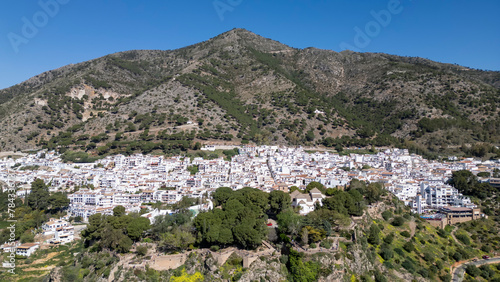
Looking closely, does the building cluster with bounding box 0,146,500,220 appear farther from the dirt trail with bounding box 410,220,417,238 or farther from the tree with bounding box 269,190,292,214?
the tree with bounding box 269,190,292,214

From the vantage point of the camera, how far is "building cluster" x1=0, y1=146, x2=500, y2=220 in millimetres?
40156

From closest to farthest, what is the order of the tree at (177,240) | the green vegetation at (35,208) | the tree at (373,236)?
the tree at (177,240) → the tree at (373,236) → the green vegetation at (35,208)

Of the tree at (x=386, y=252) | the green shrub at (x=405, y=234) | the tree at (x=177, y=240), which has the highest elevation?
the tree at (x=177, y=240)

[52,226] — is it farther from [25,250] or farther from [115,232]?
[115,232]

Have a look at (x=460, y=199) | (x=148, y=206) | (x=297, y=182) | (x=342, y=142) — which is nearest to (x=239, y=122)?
(x=342, y=142)

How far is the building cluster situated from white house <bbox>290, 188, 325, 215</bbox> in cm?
590

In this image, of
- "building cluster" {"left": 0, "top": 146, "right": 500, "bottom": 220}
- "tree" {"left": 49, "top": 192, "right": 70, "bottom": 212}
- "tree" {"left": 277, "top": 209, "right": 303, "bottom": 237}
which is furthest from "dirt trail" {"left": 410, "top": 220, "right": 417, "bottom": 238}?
"tree" {"left": 49, "top": 192, "right": 70, "bottom": 212}

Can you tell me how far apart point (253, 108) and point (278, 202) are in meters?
57.6

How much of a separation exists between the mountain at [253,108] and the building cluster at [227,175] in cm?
873

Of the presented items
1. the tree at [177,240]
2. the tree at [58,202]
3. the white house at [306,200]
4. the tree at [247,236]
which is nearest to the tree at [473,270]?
the white house at [306,200]

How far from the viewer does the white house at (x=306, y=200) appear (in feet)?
102

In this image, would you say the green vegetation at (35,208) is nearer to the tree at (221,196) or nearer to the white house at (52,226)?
the white house at (52,226)

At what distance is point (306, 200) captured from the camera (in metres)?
31.9

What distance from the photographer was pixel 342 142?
71.3m
